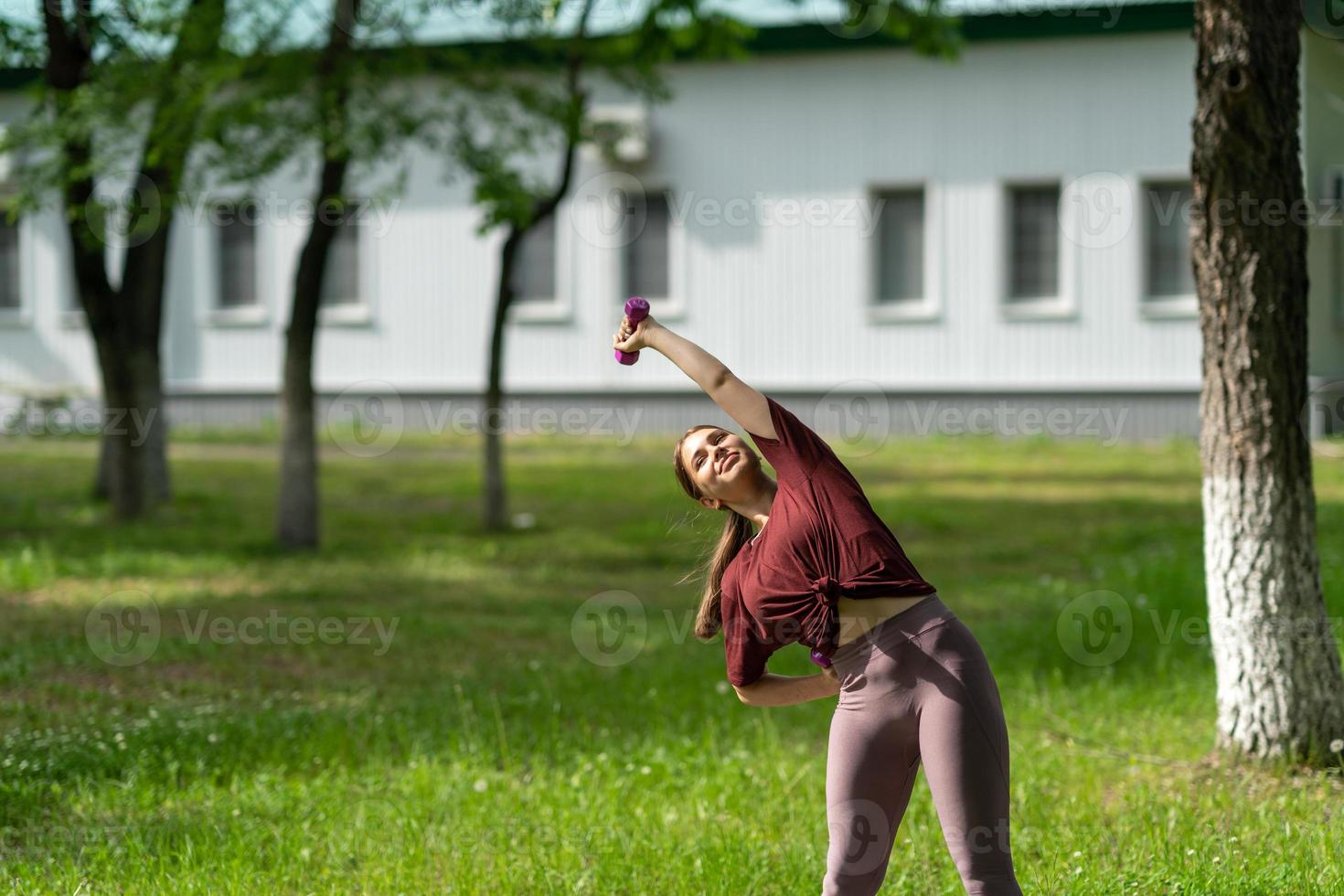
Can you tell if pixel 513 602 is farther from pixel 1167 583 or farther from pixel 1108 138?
pixel 1108 138

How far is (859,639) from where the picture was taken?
3391 millimetres

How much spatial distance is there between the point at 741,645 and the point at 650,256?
20214 mm

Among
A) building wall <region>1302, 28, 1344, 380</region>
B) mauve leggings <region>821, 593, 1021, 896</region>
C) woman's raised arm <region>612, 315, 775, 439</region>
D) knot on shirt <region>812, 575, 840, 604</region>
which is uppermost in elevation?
building wall <region>1302, 28, 1344, 380</region>

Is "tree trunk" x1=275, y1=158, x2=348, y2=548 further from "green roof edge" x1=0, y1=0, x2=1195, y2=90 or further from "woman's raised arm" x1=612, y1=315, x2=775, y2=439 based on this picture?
"green roof edge" x1=0, y1=0, x2=1195, y2=90

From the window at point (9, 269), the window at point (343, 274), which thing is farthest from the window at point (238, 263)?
the window at point (9, 269)

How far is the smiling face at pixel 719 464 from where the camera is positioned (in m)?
3.53

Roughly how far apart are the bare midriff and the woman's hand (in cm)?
77

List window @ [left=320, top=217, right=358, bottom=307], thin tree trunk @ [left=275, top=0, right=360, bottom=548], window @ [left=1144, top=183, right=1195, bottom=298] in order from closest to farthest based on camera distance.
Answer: thin tree trunk @ [left=275, top=0, right=360, bottom=548], window @ [left=1144, top=183, right=1195, bottom=298], window @ [left=320, top=217, right=358, bottom=307]

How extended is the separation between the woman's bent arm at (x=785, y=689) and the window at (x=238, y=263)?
22727mm

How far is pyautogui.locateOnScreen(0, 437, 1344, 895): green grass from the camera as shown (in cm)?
464

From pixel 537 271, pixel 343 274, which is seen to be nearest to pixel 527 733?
pixel 537 271

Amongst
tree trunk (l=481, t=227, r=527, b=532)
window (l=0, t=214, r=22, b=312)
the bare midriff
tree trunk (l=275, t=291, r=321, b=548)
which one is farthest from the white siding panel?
the bare midriff

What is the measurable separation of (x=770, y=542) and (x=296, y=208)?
22.0 meters

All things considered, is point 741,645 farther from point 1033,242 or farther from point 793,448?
point 1033,242
